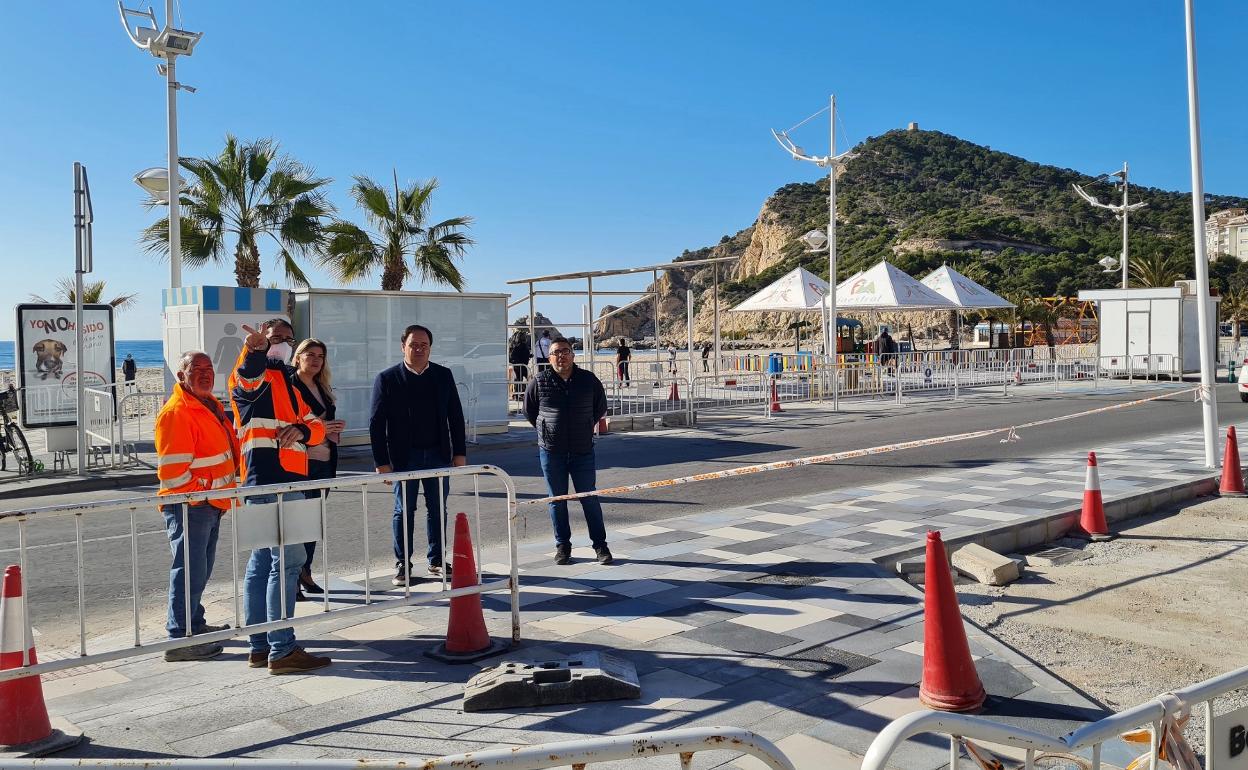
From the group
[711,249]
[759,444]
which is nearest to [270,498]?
[759,444]

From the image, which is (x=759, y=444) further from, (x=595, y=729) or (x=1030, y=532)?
(x=595, y=729)

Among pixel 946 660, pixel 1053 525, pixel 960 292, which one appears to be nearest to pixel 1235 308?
pixel 960 292

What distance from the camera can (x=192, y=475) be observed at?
5.64 metres

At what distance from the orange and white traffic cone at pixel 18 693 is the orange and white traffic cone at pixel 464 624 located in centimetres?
189

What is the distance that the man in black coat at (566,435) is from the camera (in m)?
7.76

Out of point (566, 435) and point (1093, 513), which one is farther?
point (1093, 513)

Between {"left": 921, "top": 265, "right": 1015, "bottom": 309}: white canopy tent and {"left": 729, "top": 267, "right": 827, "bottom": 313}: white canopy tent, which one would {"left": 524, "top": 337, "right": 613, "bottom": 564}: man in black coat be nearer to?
{"left": 729, "top": 267, "right": 827, "bottom": 313}: white canopy tent

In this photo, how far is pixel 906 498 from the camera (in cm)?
1062

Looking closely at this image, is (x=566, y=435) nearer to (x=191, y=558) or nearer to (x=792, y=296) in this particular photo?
(x=191, y=558)

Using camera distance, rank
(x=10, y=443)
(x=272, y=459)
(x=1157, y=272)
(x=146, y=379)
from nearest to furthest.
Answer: (x=272, y=459) → (x=10, y=443) → (x=146, y=379) → (x=1157, y=272)

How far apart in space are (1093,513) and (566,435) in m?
5.09

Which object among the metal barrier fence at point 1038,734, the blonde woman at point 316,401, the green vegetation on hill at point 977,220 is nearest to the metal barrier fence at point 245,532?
the blonde woman at point 316,401

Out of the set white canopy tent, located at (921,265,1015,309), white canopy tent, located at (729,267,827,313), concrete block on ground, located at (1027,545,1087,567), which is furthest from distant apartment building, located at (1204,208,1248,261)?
concrete block on ground, located at (1027,545,1087,567)

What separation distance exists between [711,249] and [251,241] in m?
136
